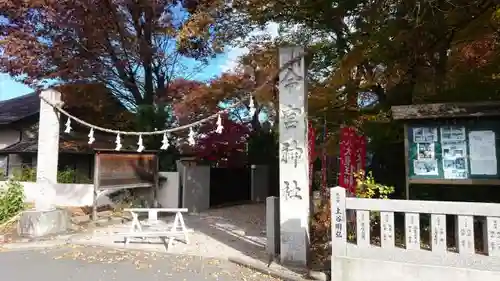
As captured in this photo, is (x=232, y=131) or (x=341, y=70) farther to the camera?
(x=232, y=131)

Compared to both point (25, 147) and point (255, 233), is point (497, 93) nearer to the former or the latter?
point (255, 233)

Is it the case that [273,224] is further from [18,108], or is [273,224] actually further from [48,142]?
[18,108]

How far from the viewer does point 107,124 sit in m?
20.4

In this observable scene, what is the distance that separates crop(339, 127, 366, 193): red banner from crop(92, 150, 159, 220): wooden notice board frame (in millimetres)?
7056

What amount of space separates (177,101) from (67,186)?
5.88m

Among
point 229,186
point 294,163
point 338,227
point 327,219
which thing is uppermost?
point 294,163

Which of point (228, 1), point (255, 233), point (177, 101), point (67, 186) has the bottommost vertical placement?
point (255, 233)

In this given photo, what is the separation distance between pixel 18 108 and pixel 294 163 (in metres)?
22.6

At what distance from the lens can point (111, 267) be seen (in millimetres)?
6910

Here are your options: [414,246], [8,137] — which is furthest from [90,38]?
[414,246]

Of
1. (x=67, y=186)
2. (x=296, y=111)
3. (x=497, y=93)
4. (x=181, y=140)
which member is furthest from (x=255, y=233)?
(x=181, y=140)

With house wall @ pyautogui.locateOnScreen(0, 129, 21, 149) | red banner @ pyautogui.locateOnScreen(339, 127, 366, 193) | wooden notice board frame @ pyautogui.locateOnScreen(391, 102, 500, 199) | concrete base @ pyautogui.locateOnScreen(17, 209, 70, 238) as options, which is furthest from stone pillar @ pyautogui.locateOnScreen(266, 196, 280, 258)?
house wall @ pyautogui.locateOnScreen(0, 129, 21, 149)

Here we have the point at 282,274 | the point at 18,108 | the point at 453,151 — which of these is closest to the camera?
the point at 282,274

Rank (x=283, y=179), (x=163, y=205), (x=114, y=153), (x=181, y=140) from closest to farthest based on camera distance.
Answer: (x=283, y=179)
(x=114, y=153)
(x=163, y=205)
(x=181, y=140)
